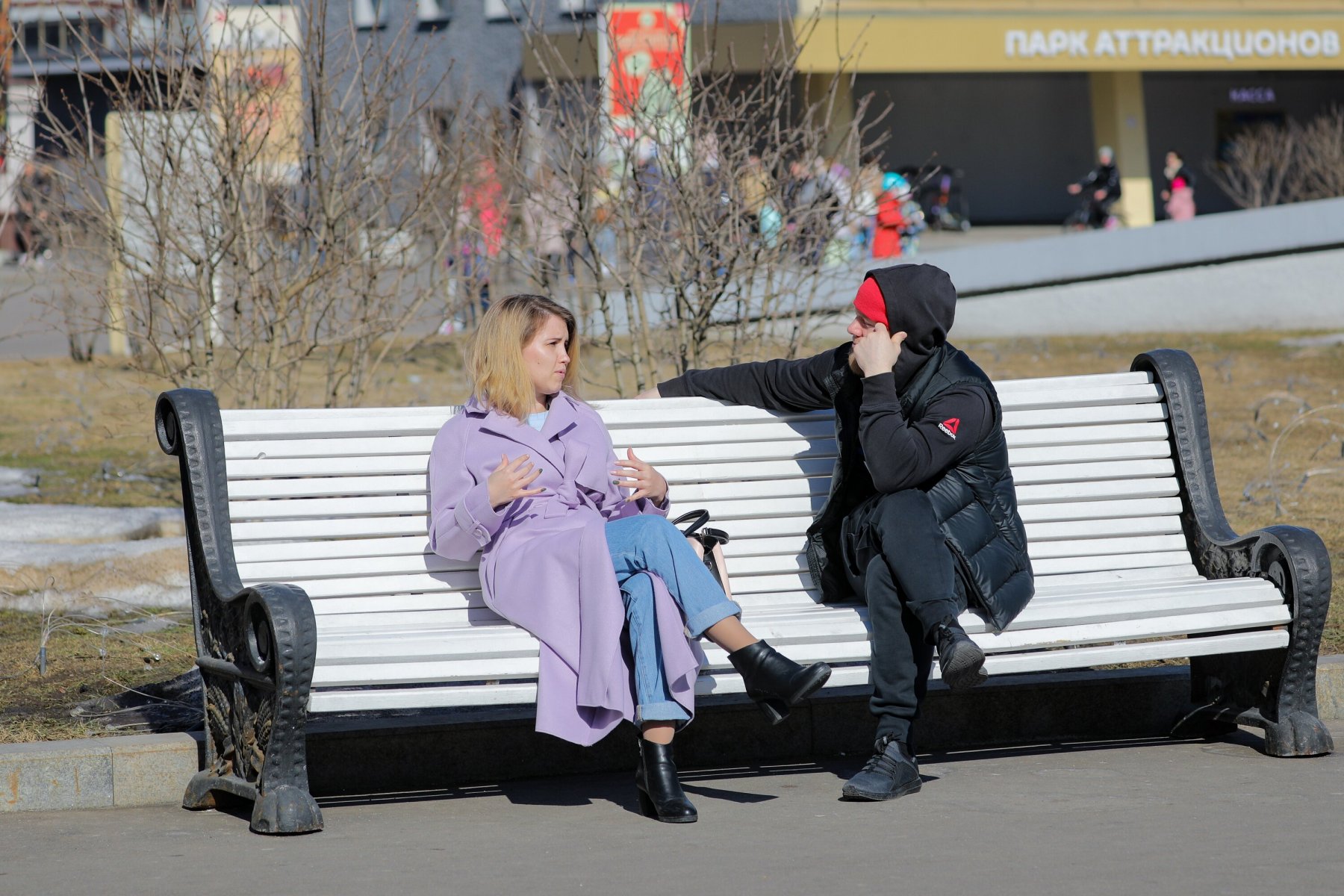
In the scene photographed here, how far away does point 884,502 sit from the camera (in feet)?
13.8

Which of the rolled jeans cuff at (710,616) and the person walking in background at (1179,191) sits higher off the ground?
the person walking in background at (1179,191)

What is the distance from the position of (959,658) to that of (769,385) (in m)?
1.24

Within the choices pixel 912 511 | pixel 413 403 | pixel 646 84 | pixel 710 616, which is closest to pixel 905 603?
pixel 912 511

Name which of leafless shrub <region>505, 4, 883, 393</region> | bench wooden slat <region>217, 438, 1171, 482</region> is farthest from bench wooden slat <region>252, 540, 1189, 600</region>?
leafless shrub <region>505, 4, 883, 393</region>

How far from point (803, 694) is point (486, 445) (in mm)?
1102

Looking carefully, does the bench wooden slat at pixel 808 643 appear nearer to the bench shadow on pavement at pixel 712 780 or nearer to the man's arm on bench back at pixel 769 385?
the bench shadow on pavement at pixel 712 780

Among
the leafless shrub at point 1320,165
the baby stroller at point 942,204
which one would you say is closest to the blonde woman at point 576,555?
the leafless shrub at point 1320,165

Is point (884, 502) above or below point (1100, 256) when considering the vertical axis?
below

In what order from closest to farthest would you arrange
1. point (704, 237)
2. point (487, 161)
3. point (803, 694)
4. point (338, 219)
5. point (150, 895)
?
point (150, 895) < point (803, 694) < point (704, 237) < point (338, 219) < point (487, 161)

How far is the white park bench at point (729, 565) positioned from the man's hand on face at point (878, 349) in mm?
626

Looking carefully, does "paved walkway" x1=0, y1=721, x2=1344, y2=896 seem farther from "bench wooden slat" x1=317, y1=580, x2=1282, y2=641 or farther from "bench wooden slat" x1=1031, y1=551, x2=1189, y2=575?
"bench wooden slat" x1=1031, y1=551, x2=1189, y2=575

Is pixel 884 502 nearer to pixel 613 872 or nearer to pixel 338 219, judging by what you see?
pixel 613 872

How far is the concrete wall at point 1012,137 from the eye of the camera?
3347 cm

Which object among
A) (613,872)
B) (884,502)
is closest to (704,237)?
(884,502)
